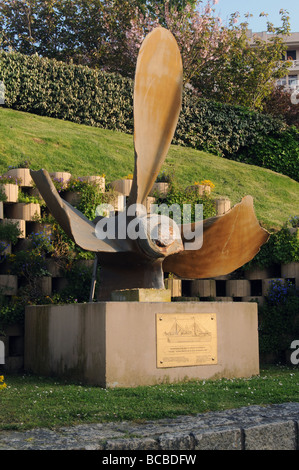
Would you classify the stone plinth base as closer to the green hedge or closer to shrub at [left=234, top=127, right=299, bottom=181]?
the green hedge

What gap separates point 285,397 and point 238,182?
29.0 ft

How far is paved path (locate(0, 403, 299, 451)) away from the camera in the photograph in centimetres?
359

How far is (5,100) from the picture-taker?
14.1 m

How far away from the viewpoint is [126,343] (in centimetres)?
621

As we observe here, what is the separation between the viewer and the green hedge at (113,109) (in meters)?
A: 14.5

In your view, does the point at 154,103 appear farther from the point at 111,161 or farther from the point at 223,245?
the point at 111,161

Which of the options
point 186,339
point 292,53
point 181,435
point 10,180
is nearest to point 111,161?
point 10,180

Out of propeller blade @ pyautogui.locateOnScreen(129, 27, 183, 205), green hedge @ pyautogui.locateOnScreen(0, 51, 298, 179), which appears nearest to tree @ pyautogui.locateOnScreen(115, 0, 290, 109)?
green hedge @ pyautogui.locateOnScreen(0, 51, 298, 179)

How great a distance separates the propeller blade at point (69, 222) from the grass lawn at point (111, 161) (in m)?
3.99

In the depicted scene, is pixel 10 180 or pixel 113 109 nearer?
pixel 10 180

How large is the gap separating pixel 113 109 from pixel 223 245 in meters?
9.33

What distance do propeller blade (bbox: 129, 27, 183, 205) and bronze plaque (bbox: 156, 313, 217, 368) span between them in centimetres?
147

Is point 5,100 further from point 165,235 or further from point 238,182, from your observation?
point 165,235

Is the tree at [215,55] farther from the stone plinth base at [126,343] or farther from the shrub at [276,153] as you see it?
the stone plinth base at [126,343]
